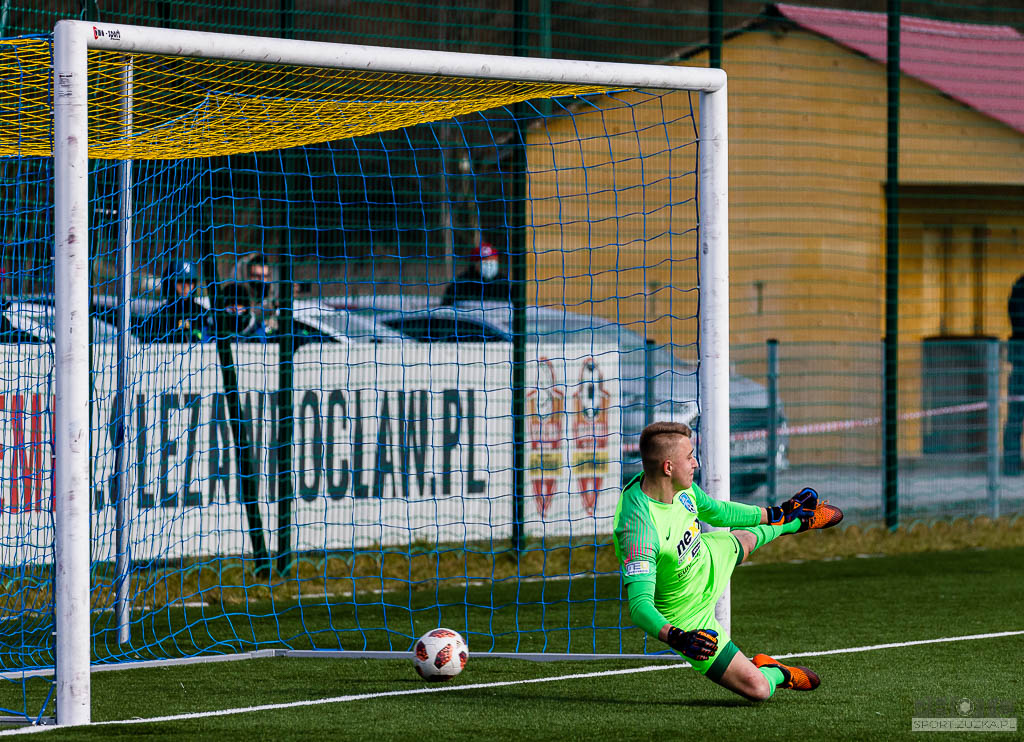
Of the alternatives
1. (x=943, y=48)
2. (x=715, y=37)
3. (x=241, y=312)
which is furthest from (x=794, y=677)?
(x=943, y=48)

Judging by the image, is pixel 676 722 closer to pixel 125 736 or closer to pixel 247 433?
pixel 125 736

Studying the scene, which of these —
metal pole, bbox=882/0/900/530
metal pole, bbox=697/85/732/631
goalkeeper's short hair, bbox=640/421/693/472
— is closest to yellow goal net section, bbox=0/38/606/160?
metal pole, bbox=697/85/732/631

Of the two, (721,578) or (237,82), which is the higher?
(237,82)

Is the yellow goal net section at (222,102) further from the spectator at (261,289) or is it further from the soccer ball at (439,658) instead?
the soccer ball at (439,658)

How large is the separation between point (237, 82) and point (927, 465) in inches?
287

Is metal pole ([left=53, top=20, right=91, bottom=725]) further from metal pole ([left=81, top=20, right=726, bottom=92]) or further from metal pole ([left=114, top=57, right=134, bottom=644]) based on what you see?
metal pole ([left=114, top=57, right=134, bottom=644])

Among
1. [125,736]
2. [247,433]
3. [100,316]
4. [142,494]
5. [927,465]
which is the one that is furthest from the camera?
[927,465]

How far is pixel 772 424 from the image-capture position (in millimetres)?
10602

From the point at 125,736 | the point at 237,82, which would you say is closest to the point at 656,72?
the point at 237,82

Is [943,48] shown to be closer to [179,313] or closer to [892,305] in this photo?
[892,305]

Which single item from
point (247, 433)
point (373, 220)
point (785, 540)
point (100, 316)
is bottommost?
point (785, 540)

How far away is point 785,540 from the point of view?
10141 mm

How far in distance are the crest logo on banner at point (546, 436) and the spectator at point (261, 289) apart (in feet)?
5.87

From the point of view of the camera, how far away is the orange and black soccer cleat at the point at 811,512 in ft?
17.8
